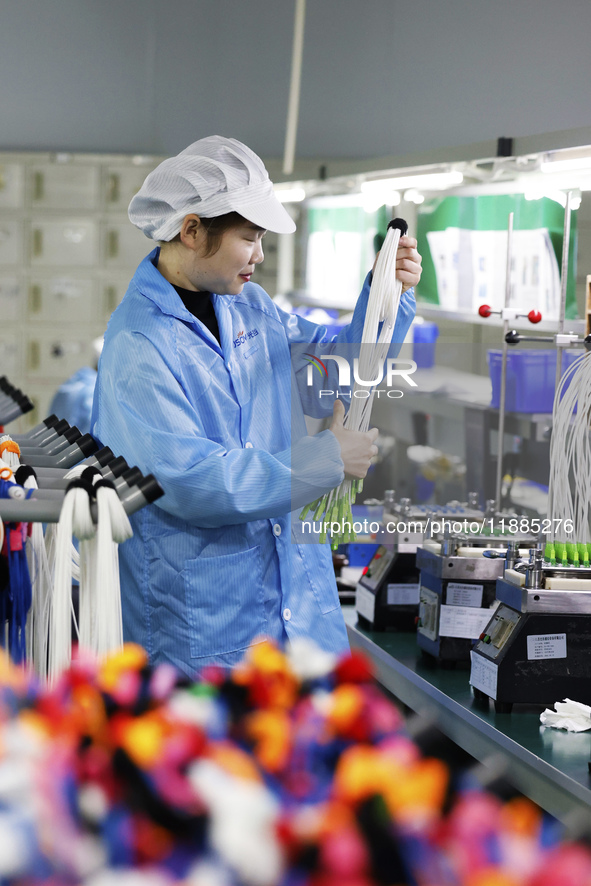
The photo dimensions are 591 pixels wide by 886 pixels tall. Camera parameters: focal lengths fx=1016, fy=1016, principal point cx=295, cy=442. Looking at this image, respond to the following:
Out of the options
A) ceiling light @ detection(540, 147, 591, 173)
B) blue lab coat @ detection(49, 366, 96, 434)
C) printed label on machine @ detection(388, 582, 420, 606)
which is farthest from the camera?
blue lab coat @ detection(49, 366, 96, 434)

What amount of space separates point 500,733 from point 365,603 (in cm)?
A: 84

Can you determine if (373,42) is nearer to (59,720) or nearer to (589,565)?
(589,565)

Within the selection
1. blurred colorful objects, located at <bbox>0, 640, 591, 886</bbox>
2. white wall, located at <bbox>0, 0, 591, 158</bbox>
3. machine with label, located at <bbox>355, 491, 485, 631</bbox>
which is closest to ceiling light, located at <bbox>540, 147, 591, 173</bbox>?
machine with label, located at <bbox>355, 491, 485, 631</bbox>

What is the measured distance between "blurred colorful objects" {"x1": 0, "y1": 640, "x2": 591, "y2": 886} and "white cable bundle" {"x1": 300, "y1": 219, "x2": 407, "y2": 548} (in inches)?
45.4

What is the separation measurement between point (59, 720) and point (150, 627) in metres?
1.12

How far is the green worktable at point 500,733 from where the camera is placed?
166 centimetres

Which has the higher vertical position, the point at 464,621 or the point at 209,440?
the point at 209,440

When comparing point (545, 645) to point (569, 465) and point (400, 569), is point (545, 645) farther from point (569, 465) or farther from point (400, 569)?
point (400, 569)

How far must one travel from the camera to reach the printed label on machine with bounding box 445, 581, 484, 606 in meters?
2.22

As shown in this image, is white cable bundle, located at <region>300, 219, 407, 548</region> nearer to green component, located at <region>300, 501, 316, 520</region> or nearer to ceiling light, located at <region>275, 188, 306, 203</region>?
green component, located at <region>300, 501, 316, 520</region>

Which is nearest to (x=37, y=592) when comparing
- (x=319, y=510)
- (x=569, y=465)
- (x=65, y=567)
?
(x=65, y=567)

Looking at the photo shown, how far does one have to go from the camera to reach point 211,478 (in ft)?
5.22

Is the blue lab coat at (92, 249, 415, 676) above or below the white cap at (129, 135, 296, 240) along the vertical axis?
below

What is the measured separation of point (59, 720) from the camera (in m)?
0.65
